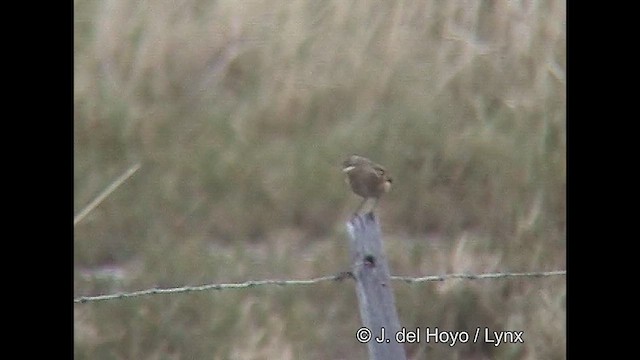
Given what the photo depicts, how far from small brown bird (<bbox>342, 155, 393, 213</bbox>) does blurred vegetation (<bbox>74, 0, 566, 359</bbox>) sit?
809mm

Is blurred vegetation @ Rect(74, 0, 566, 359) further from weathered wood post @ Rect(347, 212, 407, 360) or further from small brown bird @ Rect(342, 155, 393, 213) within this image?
weathered wood post @ Rect(347, 212, 407, 360)

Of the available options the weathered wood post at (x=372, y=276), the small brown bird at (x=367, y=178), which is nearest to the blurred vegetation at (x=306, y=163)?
the small brown bird at (x=367, y=178)

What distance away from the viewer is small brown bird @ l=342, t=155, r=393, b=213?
9.38 feet

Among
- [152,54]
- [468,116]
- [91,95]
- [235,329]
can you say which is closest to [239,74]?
[152,54]

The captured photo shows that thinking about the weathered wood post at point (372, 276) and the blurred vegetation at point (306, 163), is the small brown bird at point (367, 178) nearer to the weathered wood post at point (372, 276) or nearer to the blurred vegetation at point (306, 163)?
the weathered wood post at point (372, 276)

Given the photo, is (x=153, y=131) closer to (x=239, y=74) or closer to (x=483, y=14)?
(x=239, y=74)

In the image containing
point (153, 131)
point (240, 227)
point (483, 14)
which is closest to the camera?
point (240, 227)

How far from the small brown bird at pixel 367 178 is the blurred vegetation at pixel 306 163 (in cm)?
81

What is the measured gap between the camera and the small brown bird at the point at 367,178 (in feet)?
9.38

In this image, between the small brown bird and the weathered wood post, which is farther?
the small brown bird

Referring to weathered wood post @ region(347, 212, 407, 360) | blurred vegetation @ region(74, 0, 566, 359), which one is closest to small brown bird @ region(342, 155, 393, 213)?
weathered wood post @ region(347, 212, 407, 360)

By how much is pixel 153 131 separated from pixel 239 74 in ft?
1.95

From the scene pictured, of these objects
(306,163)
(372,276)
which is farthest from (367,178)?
(306,163)

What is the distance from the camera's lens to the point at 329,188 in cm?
411
